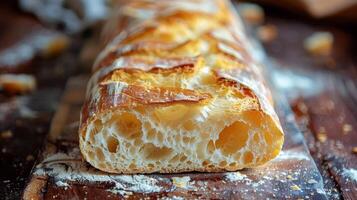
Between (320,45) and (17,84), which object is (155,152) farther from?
(320,45)

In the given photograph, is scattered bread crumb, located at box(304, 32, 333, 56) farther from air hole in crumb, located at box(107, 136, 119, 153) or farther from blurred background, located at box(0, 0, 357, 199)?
air hole in crumb, located at box(107, 136, 119, 153)

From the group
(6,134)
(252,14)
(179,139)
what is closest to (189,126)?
(179,139)

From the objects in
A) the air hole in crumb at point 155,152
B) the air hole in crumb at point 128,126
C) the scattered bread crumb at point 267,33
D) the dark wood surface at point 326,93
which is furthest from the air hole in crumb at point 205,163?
the scattered bread crumb at point 267,33

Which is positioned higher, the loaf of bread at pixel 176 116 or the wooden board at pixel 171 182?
the loaf of bread at pixel 176 116

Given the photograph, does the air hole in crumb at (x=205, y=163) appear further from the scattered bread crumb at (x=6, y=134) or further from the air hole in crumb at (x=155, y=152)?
the scattered bread crumb at (x=6, y=134)

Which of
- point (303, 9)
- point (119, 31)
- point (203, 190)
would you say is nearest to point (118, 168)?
point (203, 190)

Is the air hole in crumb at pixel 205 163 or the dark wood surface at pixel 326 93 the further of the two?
the dark wood surface at pixel 326 93

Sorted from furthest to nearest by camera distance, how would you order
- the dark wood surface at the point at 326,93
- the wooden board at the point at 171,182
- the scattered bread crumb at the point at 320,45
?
the scattered bread crumb at the point at 320,45 < the dark wood surface at the point at 326,93 < the wooden board at the point at 171,182
